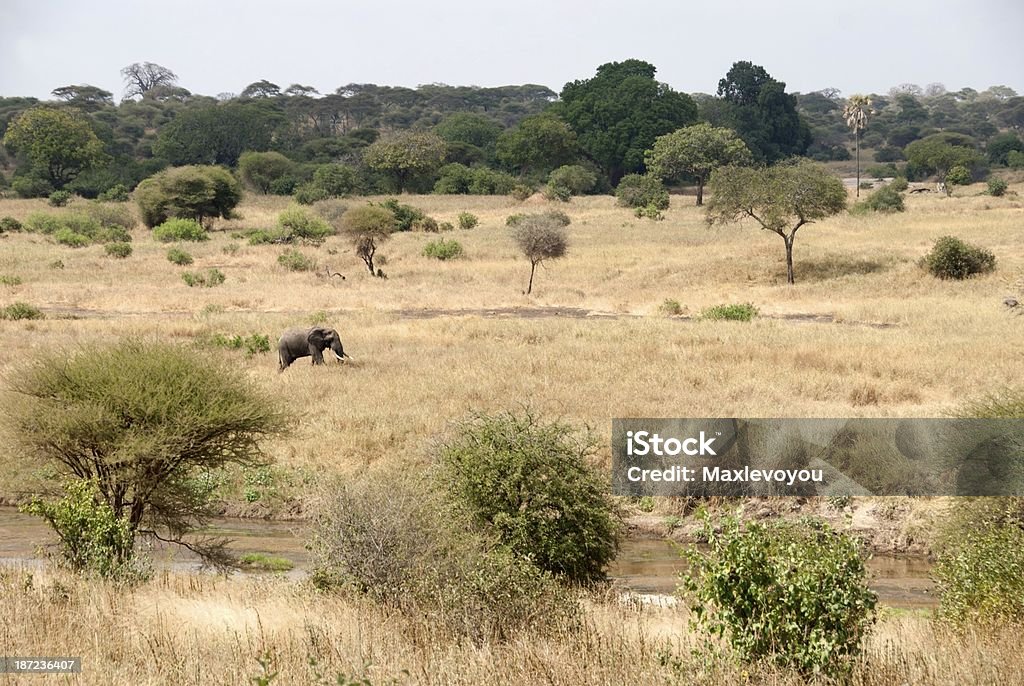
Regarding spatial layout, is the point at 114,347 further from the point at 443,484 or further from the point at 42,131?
the point at 42,131

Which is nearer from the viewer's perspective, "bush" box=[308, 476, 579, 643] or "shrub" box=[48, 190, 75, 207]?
"bush" box=[308, 476, 579, 643]

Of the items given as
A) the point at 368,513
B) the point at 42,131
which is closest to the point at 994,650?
Result: the point at 368,513

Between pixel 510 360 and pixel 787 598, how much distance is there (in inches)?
616

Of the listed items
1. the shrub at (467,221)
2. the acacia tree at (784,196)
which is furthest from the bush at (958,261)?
the shrub at (467,221)

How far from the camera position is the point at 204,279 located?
41344 mm

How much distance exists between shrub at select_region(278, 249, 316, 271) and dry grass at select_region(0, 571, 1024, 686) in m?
35.9

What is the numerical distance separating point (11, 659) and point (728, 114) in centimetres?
11435

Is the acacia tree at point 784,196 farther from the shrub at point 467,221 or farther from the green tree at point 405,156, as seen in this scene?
the green tree at point 405,156

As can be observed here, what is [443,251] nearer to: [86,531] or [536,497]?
[536,497]

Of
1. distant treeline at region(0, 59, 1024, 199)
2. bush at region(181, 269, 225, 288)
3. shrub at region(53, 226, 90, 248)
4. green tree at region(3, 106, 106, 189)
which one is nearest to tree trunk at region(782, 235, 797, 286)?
bush at region(181, 269, 225, 288)

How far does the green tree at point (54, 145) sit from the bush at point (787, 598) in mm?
89834

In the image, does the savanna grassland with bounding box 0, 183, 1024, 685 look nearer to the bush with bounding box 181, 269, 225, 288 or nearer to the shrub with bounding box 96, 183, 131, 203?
the bush with bounding box 181, 269, 225, 288

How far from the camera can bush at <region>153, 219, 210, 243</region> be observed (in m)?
56.9

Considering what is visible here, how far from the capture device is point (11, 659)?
24.2ft
